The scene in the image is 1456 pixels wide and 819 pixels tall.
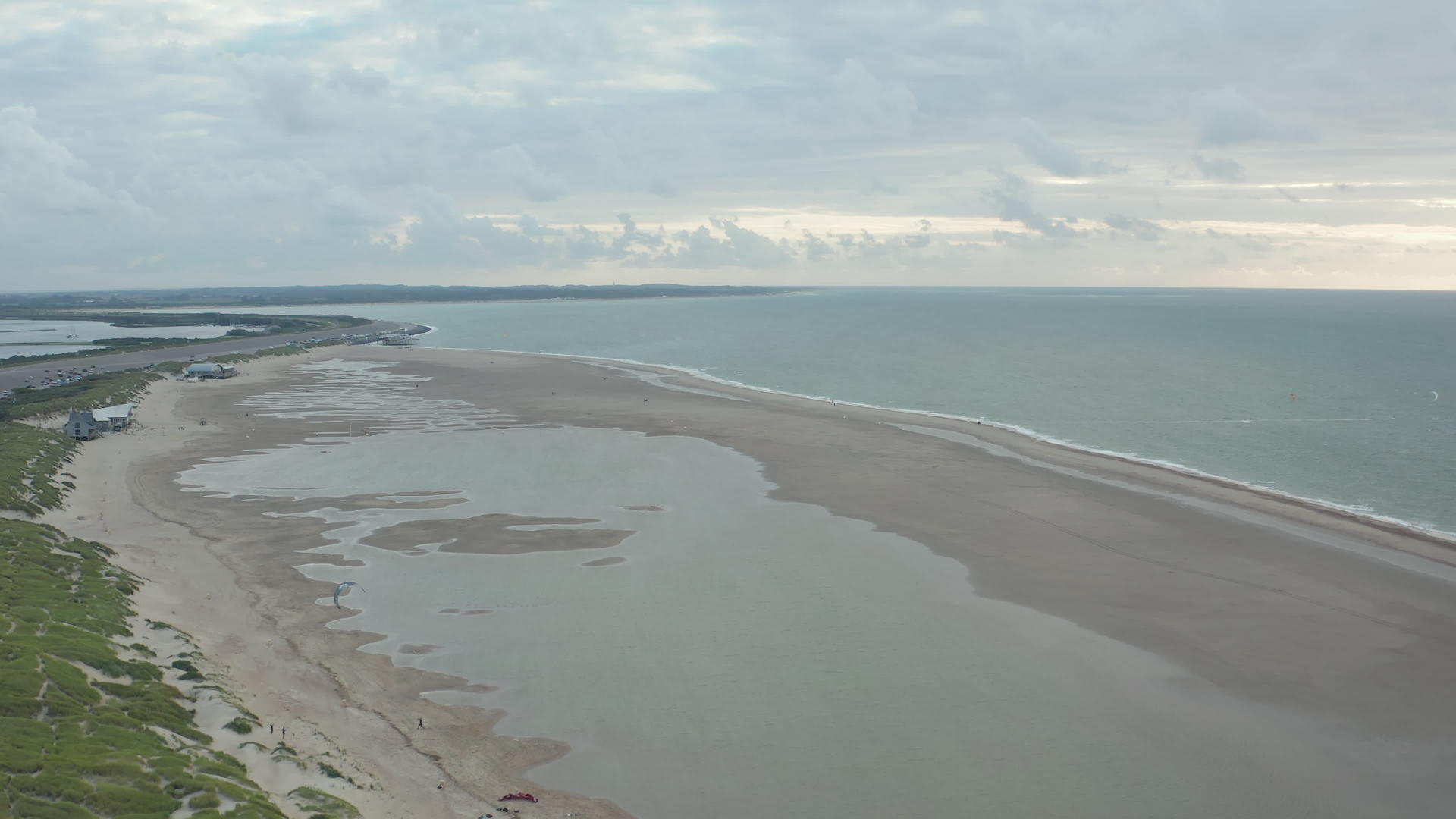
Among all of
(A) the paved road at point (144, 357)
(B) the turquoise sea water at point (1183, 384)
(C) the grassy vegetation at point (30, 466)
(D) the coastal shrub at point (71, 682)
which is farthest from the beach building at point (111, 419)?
(B) the turquoise sea water at point (1183, 384)

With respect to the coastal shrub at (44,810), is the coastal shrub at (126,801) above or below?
below

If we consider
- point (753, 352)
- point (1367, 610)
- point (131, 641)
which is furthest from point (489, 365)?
point (1367, 610)

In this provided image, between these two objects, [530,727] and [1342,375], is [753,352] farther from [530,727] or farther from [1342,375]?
[530,727]

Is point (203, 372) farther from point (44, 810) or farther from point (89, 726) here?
point (44, 810)

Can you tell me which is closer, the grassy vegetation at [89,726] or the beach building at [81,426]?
the grassy vegetation at [89,726]

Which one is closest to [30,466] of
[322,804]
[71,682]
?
[71,682]

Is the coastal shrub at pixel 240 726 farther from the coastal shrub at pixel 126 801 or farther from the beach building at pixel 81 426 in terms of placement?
the beach building at pixel 81 426
